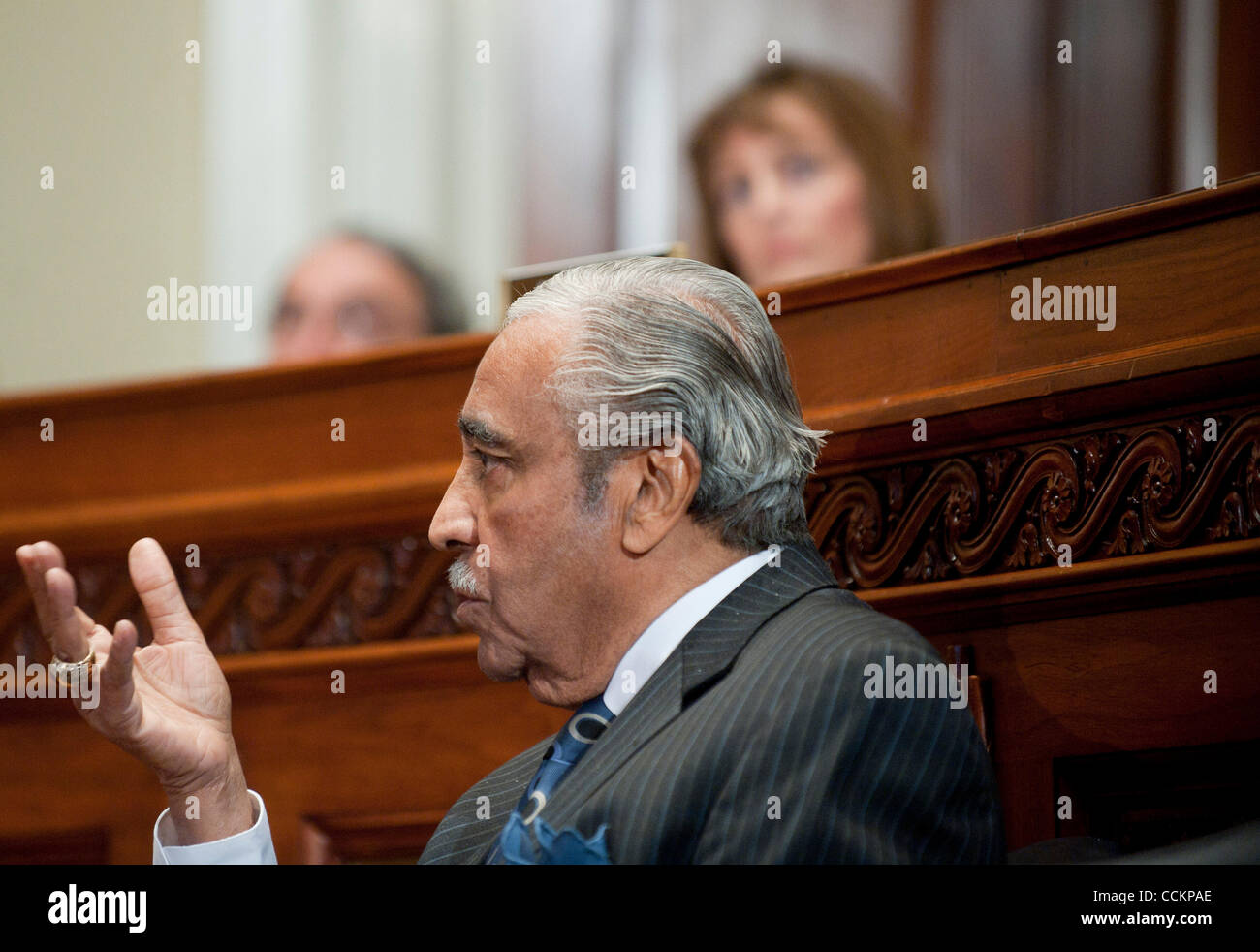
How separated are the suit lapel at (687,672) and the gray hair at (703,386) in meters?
0.08

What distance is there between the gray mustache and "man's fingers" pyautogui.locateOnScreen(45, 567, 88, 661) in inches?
17.1

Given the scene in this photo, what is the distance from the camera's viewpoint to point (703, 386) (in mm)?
1814

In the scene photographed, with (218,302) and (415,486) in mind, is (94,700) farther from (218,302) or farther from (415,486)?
(218,302)

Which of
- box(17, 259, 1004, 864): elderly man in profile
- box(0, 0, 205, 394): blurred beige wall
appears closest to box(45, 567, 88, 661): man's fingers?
box(17, 259, 1004, 864): elderly man in profile

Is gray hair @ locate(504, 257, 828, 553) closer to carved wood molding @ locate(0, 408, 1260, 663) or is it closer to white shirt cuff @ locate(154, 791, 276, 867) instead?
carved wood molding @ locate(0, 408, 1260, 663)

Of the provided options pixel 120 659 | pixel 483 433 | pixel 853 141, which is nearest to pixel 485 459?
pixel 483 433

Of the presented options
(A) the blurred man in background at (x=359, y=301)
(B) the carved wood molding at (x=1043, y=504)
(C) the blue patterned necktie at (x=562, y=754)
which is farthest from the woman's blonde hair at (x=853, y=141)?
(C) the blue patterned necktie at (x=562, y=754)

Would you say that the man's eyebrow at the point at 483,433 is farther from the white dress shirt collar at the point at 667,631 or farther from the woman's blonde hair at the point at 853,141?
the woman's blonde hair at the point at 853,141

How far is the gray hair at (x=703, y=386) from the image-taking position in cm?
181

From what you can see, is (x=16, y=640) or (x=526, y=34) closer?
(x=16, y=640)

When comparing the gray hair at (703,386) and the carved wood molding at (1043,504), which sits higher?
the gray hair at (703,386)

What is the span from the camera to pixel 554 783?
1.76 metres
